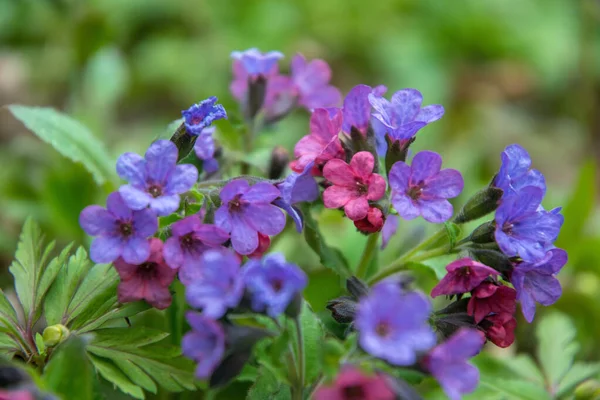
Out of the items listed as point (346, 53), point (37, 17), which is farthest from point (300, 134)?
point (37, 17)

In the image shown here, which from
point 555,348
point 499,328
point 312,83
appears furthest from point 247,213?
point 555,348

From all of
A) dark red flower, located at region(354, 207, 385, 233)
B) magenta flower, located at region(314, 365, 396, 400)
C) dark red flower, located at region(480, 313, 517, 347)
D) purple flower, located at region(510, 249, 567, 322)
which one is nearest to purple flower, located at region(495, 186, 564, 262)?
purple flower, located at region(510, 249, 567, 322)

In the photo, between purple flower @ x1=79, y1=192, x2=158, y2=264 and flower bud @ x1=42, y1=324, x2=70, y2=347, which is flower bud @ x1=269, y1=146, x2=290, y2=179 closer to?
purple flower @ x1=79, y1=192, x2=158, y2=264

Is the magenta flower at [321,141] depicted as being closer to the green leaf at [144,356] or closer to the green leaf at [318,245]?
the green leaf at [318,245]

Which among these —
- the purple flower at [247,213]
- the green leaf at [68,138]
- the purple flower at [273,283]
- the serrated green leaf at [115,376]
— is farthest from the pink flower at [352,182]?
the green leaf at [68,138]

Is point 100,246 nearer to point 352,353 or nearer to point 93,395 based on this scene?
point 93,395

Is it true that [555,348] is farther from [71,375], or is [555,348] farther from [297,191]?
[71,375]
